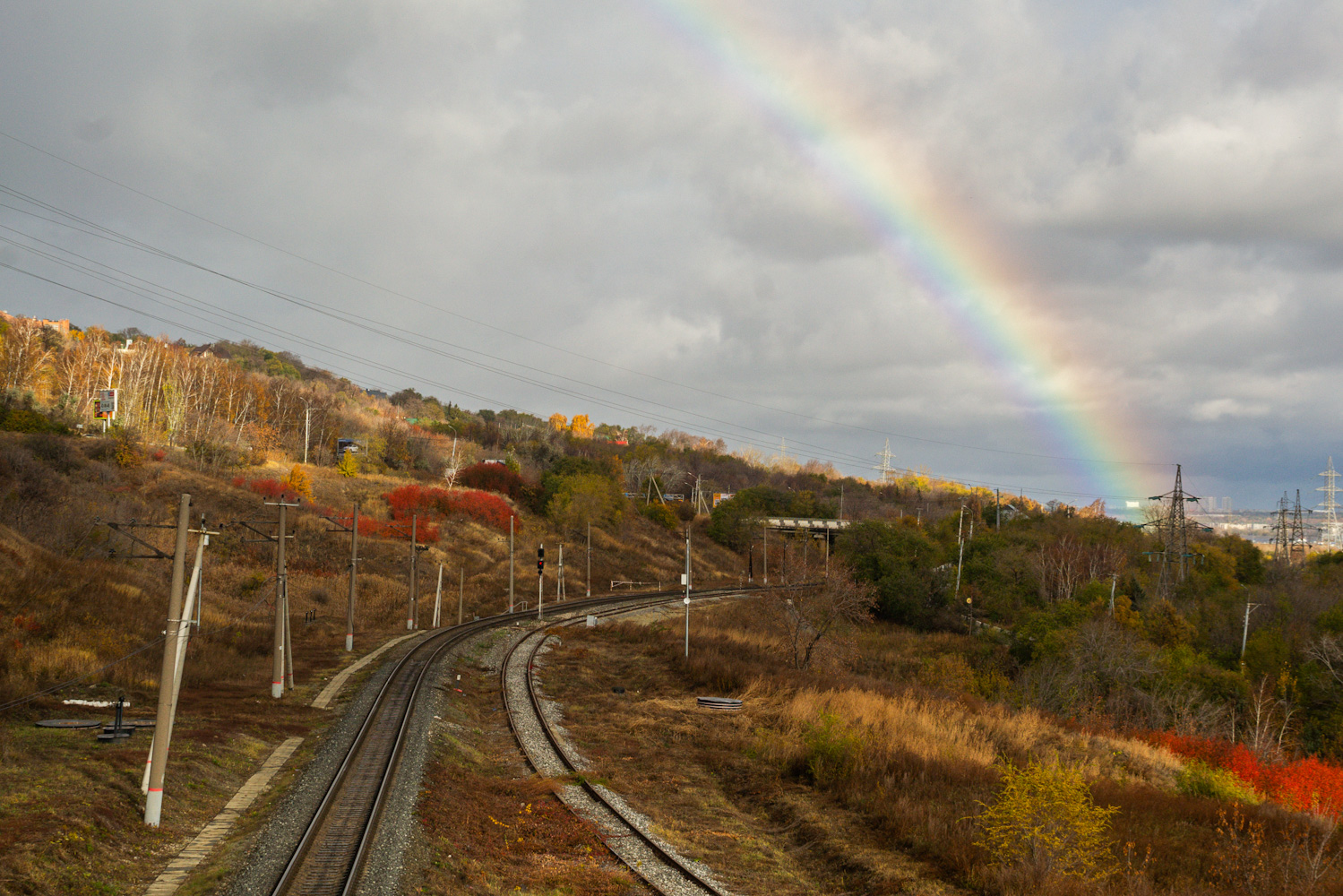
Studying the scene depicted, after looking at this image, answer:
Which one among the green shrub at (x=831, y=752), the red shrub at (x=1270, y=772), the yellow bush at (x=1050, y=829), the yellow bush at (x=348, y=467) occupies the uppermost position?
the yellow bush at (x=348, y=467)

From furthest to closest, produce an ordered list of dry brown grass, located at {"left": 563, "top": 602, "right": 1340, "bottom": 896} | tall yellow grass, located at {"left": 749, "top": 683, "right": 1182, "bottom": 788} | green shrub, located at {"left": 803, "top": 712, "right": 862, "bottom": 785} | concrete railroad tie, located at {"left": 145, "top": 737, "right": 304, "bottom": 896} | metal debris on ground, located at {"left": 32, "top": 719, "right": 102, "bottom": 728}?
metal debris on ground, located at {"left": 32, "top": 719, "right": 102, "bottom": 728}
tall yellow grass, located at {"left": 749, "top": 683, "right": 1182, "bottom": 788}
green shrub, located at {"left": 803, "top": 712, "right": 862, "bottom": 785}
dry brown grass, located at {"left": 563, "top": 602, "right": 1340, "bottom": 896}
concrete railroad tie, located at {"left": 145, "top": 737, "right": 304, "bottom": 896}

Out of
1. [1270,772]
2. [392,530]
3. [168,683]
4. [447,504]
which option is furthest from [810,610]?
[447,504]

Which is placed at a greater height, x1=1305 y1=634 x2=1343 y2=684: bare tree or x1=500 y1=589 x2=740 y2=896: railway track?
x1=1305 y1=634 x2=1343 y2=684: bare tree

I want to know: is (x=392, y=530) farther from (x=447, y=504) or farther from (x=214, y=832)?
(x=214, y=832)

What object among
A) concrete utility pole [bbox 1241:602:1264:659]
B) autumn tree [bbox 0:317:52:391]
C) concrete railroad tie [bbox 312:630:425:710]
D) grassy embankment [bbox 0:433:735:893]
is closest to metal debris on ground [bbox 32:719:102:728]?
grassy embankment [bbox 0:433:735:893]

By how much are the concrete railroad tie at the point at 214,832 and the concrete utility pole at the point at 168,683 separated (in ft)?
3.36

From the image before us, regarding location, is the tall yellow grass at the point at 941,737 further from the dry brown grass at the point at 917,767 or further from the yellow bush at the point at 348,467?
the yellow bush at the point at 348,467

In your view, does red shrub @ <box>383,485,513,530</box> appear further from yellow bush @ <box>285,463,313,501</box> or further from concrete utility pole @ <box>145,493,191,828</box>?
concrete utility pole @ <box>145,493,191,828</box>

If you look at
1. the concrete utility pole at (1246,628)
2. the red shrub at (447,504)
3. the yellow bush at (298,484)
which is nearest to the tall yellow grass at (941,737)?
the concrete utility pole at (1246,628)

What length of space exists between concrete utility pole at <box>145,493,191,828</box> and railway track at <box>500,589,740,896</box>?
25.8 ft

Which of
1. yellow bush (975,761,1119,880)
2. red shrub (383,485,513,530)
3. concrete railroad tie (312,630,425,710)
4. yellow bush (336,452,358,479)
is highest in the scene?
yellow bush (336,452,358,479)

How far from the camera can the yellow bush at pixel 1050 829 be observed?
41.9 ft

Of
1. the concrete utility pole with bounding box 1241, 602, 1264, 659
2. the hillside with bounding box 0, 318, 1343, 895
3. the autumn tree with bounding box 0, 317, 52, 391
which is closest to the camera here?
the hillside with bounding box 0, 318, 1343, 895

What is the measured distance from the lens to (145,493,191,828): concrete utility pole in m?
14.8
